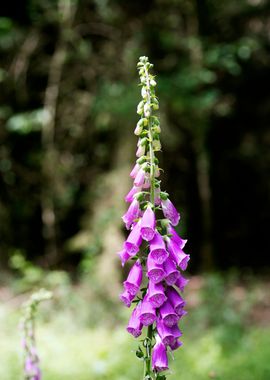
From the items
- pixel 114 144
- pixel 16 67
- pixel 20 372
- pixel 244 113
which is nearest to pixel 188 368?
pixel 20 372

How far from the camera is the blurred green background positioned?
261 inches

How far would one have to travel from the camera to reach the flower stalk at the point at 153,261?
6.66ft

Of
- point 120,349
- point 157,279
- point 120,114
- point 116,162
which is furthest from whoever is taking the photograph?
point 116,162

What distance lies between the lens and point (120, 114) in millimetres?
7156

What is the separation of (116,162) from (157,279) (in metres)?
6.53

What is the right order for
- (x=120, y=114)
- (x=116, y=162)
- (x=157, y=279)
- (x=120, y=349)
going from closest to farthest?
(x=157, y=279)
(x=120, y=349)
(x=120, y=114)
(x=116, y=162)

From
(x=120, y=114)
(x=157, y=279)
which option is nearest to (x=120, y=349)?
(x=120, y=114)

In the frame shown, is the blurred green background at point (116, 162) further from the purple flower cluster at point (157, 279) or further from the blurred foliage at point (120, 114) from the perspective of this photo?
the purple flower cluster at point (157, 279)

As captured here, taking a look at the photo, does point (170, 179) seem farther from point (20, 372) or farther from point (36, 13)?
point (20, 372)

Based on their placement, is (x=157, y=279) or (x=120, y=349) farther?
(x=120, y=349)

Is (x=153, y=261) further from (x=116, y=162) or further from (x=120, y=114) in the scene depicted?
(x=116, y=162)

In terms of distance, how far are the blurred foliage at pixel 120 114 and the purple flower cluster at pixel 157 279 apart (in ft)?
16.3

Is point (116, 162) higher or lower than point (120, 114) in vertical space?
higher

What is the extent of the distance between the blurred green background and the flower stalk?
3.17m
